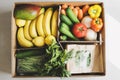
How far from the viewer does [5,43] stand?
5.31ft

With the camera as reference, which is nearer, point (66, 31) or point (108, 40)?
point (66, 31)

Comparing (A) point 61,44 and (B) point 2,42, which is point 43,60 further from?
(B) point 2,42

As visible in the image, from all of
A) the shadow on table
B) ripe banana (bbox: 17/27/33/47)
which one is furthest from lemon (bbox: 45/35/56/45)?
the shadow on table

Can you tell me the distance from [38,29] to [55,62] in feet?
0.77

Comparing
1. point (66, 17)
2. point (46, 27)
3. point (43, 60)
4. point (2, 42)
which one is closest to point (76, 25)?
point (66, 17)

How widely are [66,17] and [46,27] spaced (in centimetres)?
13

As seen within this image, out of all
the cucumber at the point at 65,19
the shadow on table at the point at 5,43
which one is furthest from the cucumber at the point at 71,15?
the shadow on table at the point at 5,43

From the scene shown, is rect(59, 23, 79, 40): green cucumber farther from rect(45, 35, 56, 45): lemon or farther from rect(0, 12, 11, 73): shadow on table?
rect(0, 12, 11, 73): shadow on table

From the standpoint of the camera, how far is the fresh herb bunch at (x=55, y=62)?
1.37m

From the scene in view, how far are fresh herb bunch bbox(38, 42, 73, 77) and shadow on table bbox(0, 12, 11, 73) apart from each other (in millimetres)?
317

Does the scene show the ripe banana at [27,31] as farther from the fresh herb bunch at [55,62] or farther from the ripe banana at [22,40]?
the fresh herb bunch at [55,62]

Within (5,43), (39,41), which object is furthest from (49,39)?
(5,43)

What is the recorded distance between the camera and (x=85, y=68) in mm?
1429

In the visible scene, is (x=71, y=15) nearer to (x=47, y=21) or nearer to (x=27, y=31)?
(x=47, y=21)
